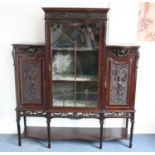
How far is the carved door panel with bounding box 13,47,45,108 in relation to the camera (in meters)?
2.49

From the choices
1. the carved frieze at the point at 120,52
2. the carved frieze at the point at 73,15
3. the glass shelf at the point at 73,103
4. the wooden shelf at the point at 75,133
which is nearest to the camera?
the carved frieze at the point at 73,15

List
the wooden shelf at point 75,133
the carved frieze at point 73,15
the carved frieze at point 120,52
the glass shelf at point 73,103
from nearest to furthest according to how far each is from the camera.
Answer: the carved frieze at point 73,15
the carved frieze at point 120,52
the glass shelf at point 73,103
the wooden shelf at point 75,133

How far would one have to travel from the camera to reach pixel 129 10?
8.87 feet

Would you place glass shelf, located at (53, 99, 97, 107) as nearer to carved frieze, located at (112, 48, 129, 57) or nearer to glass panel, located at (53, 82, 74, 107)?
glass panel, located at (53, 82, 74, 107)

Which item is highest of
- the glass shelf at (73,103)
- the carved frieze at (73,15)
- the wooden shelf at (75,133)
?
the carved frieze at (73,15)

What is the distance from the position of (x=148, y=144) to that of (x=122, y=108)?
2.04ft

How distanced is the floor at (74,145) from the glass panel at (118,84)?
1.87ft

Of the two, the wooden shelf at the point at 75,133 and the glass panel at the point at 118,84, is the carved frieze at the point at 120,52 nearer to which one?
the glass panel at the point at 118,84

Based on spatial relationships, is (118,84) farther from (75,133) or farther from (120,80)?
(75,133)

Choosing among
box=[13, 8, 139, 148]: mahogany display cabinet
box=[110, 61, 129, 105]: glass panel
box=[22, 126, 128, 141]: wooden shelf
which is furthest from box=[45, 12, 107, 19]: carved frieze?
box=[22, 126, 128, 141]: wooden shelf

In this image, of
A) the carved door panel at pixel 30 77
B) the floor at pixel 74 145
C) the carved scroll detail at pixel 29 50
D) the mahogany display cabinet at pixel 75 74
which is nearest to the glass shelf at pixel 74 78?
the mahogany display cabinet at pixel 75 74

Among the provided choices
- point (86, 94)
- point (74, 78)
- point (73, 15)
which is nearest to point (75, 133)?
point (86, 94)

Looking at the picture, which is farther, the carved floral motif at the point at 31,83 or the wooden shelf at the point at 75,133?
the wooden shelf at the point at 75,133

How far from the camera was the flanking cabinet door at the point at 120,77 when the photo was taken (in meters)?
2.48
